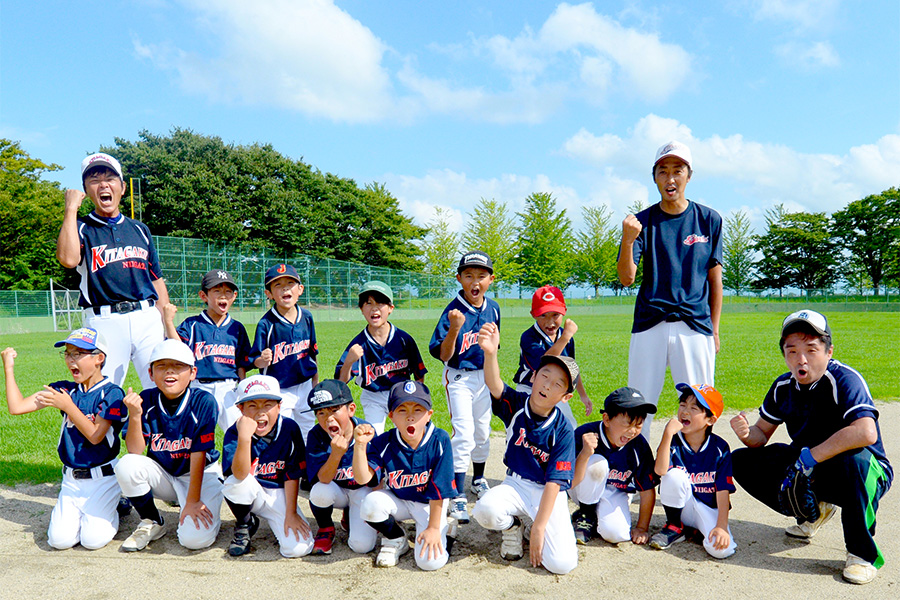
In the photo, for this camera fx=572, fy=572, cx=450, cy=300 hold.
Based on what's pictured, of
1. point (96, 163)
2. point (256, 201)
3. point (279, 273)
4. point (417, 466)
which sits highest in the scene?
point (256, 201)

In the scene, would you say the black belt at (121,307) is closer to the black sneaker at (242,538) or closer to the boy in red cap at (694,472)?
the black sneaker at (242,538)

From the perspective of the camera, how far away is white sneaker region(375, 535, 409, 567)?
125 inches

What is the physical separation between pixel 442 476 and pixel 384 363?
4.77ft

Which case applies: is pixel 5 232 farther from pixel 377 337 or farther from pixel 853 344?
pixel 853 344

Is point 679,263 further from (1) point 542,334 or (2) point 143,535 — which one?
(2) point 143,535

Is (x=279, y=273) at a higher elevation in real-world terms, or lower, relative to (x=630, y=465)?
higher

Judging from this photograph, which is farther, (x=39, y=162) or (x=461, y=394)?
(x=39, y=162)

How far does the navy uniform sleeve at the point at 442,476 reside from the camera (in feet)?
10.8

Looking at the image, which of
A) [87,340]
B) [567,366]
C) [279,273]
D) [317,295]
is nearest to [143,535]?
[87,340]

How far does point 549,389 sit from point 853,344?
633 inches

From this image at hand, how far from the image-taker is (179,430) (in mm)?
3664

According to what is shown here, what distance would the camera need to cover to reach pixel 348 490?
3525mm

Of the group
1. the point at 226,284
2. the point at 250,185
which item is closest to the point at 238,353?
the point at 226,284

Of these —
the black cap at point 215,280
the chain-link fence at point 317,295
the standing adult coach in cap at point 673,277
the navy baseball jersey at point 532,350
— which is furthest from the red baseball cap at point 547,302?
the chain-link fence at point 317,295
